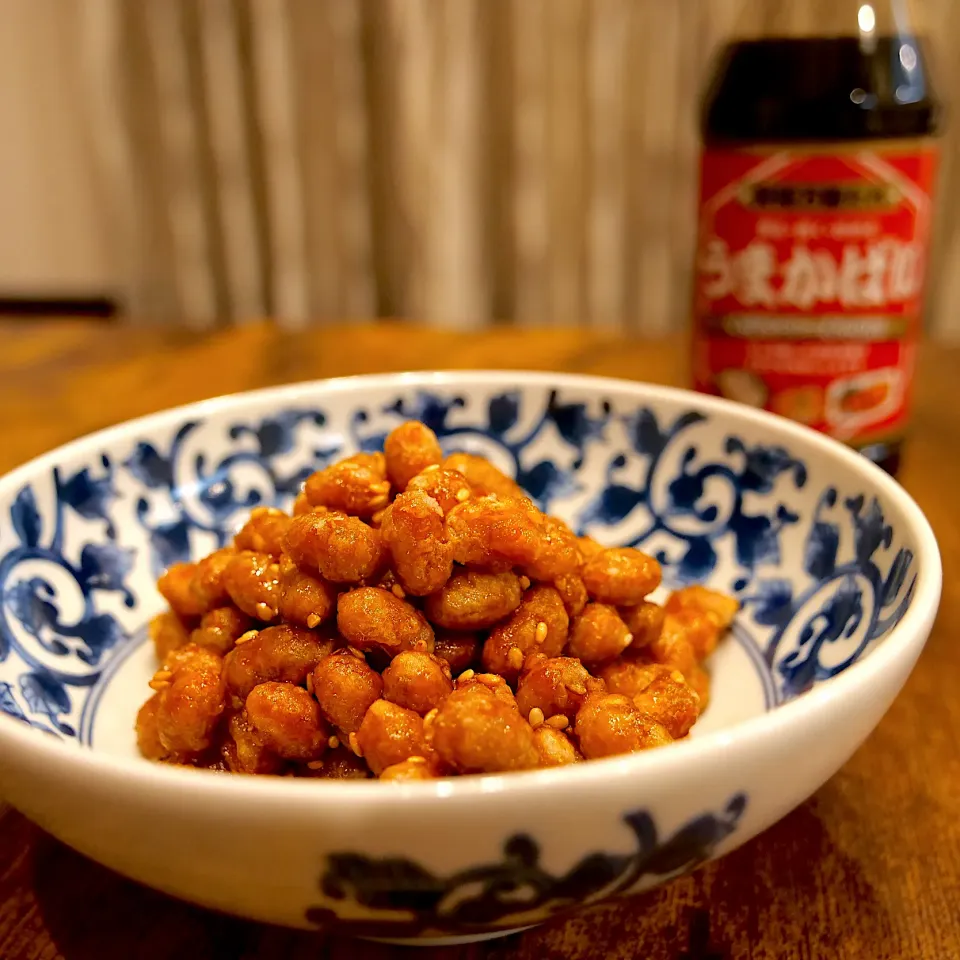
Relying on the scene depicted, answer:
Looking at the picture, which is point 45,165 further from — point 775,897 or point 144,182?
point 775,897

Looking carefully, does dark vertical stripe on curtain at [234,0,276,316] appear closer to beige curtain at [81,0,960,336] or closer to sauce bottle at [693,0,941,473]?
beige curtain at [81,0,960,336]

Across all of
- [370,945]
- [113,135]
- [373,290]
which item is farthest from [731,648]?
[113,135]

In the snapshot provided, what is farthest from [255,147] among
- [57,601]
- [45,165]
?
[57,601]

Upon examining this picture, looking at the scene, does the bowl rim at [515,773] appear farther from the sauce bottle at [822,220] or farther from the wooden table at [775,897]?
the sauce bottle at [822,220]

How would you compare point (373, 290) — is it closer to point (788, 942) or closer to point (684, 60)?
point (684, 60)

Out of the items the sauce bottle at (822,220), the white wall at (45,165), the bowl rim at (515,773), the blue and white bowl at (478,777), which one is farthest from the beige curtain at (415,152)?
the bowl rim at (515,773)

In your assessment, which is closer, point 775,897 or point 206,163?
point 775,897

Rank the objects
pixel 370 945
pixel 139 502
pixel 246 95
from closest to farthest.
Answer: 1. pixel 370 945
2. pixel 139 502
3. pixel 246 95
